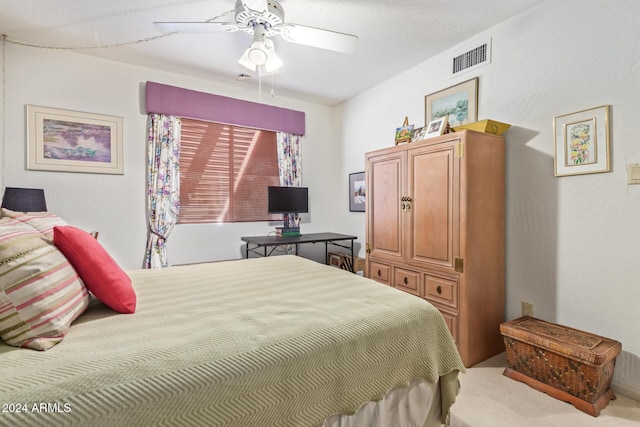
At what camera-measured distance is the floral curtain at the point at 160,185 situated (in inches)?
127

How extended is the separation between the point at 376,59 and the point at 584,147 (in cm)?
195

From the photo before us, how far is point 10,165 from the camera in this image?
106 inches

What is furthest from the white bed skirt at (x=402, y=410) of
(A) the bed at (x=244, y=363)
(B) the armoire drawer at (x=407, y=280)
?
(B) the armoire drawer at (x=407, y=280)

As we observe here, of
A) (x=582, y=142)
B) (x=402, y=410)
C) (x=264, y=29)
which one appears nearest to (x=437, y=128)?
(x=582, y=142)

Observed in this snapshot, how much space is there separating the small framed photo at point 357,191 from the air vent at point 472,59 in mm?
1598

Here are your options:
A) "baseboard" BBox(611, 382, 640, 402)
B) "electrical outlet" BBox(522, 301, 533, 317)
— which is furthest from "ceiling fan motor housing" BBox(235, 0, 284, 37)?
"baseboard" BBox(611, 382, 640, 402)

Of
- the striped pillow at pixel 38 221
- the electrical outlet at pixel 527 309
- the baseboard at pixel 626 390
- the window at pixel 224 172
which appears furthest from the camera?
the window at pixel 224 172

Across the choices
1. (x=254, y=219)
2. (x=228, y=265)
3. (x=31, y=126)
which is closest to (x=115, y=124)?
(x=31, y=126)

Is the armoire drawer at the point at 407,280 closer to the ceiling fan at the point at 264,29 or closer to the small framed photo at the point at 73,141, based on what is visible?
the ceiling fan at the point at 264,29

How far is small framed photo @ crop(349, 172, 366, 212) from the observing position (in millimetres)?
3928

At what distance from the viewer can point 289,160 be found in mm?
4055

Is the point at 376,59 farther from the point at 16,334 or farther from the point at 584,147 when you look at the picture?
the point at 16,334

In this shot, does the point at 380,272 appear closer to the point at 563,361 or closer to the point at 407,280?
the point at 407,280

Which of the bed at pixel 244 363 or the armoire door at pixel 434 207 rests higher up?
the armoire door at pixel 434 207
